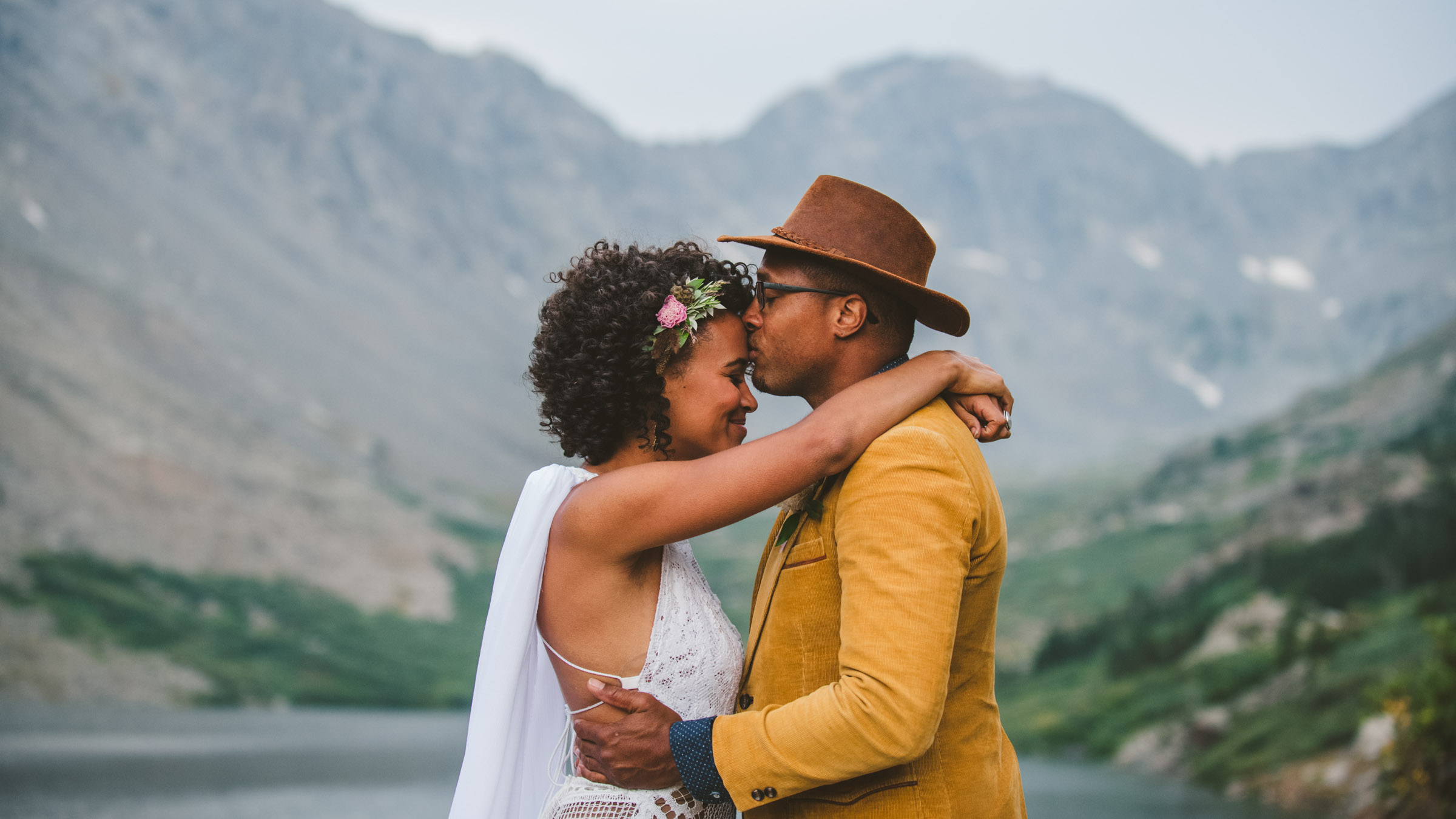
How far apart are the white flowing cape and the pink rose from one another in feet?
1.69

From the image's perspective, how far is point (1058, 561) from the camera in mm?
72938

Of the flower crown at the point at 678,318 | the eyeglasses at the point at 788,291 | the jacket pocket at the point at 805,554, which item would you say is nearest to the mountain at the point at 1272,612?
the eyeglasses at the point at 788,291

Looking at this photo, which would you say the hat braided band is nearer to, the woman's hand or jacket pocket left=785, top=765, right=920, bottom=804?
the woman's hand

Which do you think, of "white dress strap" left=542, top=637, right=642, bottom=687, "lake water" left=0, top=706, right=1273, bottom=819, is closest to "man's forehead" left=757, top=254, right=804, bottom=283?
"white dress strap" left=542, top=637, right=642, bottom=687

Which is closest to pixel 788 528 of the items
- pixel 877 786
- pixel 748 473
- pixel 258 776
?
pixel 748 473

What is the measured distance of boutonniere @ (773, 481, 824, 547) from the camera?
2990 millimetres

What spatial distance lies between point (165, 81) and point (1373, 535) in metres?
113

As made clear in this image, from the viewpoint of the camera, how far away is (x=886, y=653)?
8.33 ft

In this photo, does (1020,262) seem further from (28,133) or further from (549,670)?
(549,670)

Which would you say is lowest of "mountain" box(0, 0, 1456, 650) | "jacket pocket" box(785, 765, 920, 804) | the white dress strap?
"jacket pocket" box(785, 765, 920, 804)

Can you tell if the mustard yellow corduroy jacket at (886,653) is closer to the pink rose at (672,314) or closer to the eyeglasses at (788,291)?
the eyeglasses at (788,291)

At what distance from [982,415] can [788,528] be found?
61 cm

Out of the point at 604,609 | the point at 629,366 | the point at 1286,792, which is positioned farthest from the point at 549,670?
the point at 1286,792

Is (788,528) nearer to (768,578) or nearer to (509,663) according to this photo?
(768,578)
